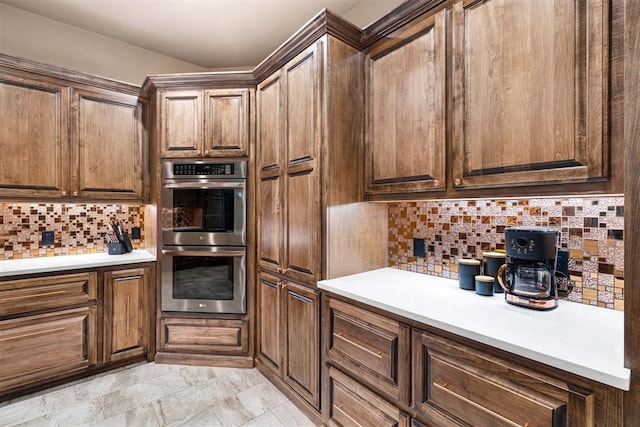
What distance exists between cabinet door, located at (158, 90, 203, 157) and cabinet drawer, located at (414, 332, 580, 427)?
2.19 meters

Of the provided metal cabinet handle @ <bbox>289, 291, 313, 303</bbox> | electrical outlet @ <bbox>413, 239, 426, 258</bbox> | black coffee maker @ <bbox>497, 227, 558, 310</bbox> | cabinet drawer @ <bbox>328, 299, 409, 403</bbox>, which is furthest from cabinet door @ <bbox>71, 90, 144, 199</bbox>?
black coffee maker @ <bbox>497, 227, 558, 310</bbox>

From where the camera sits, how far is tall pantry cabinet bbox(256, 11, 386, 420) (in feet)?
5.79

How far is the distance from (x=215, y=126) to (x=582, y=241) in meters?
2.48

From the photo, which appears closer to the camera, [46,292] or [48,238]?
[46,292]

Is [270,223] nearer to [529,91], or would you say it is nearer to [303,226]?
[303,226]

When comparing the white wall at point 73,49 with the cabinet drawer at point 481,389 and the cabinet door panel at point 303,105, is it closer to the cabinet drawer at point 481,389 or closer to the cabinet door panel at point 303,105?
the cabinet door panel at point 303,105

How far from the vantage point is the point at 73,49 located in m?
2.66

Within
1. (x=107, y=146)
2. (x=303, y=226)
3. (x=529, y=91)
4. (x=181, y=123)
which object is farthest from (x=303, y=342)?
(x=107, y=146)

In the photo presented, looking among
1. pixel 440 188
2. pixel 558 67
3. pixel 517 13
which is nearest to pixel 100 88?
pixel 440 188

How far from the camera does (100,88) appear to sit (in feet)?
8.24

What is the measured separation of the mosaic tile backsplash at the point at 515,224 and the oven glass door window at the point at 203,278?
4.38 feet

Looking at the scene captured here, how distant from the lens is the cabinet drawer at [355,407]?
1.35 m

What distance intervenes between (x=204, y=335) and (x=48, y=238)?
160 cm

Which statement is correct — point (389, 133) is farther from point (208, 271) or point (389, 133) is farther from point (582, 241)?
point (208, 271)
